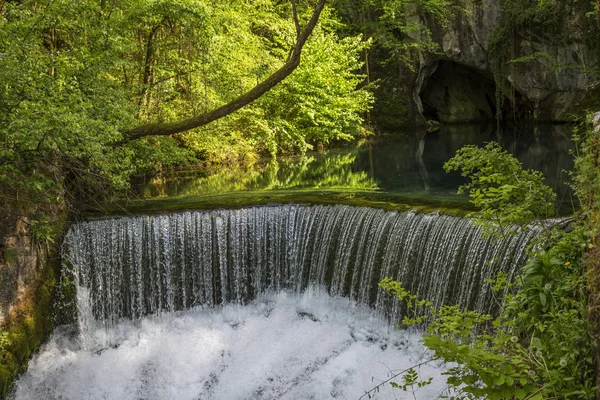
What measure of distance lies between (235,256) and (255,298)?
0.67m

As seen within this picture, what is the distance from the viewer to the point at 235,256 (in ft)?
26.8

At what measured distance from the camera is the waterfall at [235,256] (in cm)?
746

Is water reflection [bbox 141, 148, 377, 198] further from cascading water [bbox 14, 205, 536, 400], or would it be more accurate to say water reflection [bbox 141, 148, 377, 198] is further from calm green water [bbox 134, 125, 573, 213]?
cascading water [bbox 14, 205, 536, 400]

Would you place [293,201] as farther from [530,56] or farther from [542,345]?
[530,56]

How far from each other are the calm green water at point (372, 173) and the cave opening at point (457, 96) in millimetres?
7408

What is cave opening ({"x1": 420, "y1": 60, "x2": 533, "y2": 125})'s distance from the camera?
26.8 metres

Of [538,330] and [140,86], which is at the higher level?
[140,86]

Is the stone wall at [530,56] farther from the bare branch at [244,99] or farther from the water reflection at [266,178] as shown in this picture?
the bare branch at [244,99]

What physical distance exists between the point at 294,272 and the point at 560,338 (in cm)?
548

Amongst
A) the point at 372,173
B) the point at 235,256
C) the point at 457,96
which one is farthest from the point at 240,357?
the point at 457,96

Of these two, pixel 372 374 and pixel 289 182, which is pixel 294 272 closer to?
pixel 372 374

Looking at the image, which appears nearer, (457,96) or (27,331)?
(27,331)

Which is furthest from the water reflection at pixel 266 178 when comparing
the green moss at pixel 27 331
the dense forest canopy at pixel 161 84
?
the green moss at pixel 27 331

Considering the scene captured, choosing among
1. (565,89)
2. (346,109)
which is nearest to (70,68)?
(346,109)
